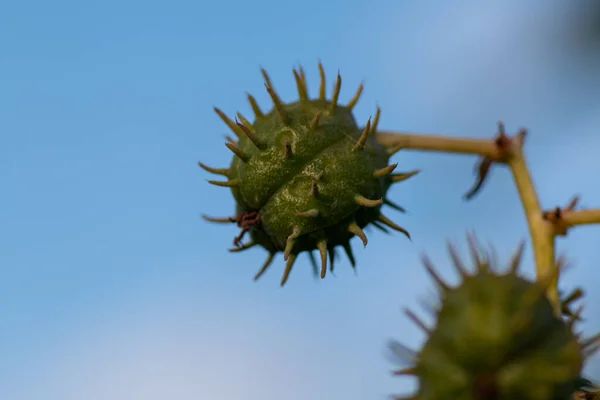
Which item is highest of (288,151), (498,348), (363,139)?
(363,139)

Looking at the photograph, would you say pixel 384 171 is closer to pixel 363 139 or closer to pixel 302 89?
pixel 363 139

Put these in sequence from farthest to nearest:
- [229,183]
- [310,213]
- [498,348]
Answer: [229,183] → [310,213] → [498,348]

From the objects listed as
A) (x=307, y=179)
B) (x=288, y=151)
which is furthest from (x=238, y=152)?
(x=307, y=179)

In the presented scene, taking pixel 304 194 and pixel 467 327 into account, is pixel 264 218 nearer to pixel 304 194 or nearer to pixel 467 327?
pixel 304 194

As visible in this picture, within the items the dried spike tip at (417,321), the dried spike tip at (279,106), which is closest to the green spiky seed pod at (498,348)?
the dried spike tip at (417,321)

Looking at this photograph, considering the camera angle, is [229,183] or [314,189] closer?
[314,189]

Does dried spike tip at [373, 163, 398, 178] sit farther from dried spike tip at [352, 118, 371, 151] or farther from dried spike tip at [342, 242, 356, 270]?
dried spike tip at [342, 242, 356, 270]

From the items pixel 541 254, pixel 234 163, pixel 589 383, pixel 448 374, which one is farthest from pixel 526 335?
pixel 234 163

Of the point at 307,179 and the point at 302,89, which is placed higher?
the point at 302,89

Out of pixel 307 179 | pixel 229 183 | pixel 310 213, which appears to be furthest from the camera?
pixel 229 183
